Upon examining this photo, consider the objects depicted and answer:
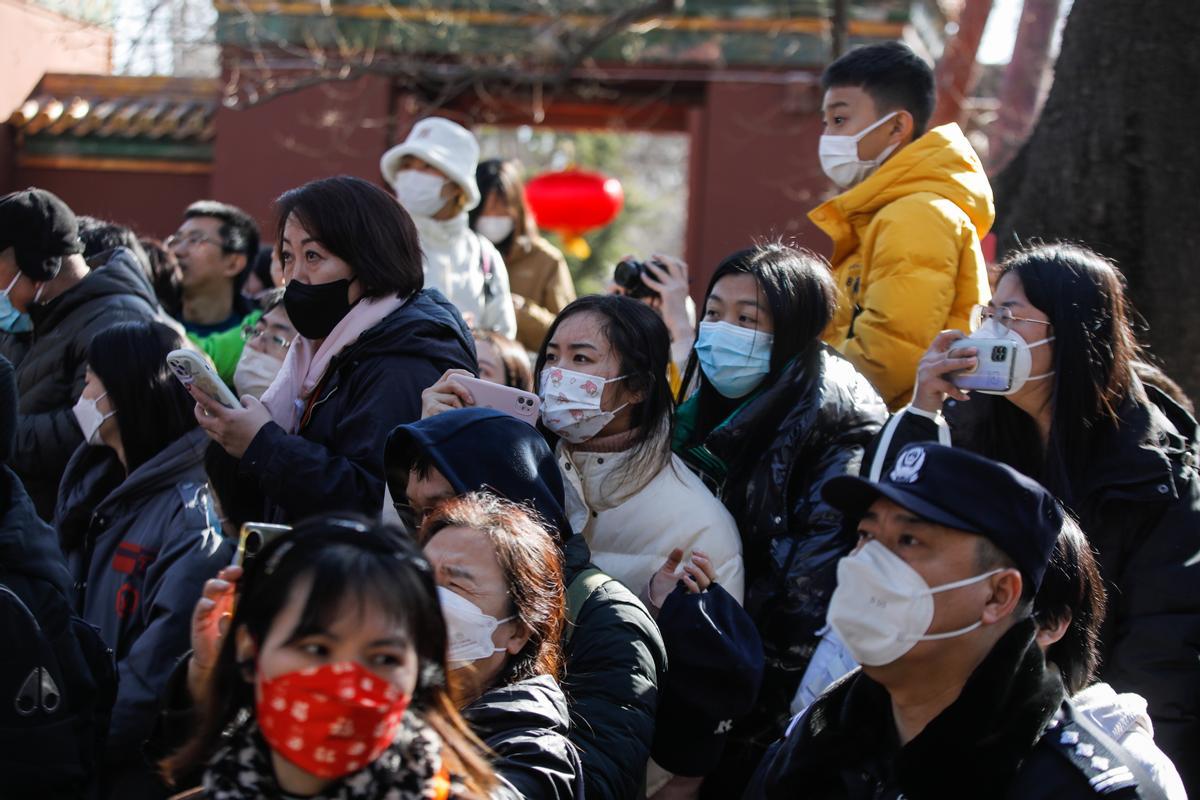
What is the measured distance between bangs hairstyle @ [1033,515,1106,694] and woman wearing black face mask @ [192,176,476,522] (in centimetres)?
165

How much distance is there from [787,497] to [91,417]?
2106 millimetres

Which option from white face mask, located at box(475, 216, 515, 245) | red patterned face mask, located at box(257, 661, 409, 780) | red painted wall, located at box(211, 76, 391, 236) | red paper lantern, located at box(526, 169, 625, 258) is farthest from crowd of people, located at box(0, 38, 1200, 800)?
red paper lantern, located at box(526, 169, 625, 258)

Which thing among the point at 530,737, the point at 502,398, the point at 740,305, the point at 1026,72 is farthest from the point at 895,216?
the point at 1026,72

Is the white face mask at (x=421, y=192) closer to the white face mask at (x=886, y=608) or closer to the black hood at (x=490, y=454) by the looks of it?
the black hood at (x=490, y=454)

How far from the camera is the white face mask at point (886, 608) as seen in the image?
2.75 metres

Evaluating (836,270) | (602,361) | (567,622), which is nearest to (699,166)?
(836,270)

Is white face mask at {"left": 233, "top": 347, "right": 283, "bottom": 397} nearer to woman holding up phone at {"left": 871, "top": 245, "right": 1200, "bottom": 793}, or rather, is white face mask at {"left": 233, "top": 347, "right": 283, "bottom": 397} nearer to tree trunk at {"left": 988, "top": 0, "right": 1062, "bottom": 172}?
woman holding up phone at {"left": 871, "top": 245, "right": 1200, "bottom": 793}

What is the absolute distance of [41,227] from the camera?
534cm

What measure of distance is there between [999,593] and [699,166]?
9.04 metres

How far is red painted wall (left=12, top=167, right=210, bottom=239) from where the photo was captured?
38.8ft

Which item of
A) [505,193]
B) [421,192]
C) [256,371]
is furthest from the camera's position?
[505,193]

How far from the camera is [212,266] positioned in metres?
6.45

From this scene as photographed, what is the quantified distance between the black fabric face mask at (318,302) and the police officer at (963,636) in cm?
170

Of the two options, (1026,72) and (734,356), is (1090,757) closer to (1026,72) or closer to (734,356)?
(734,356)
